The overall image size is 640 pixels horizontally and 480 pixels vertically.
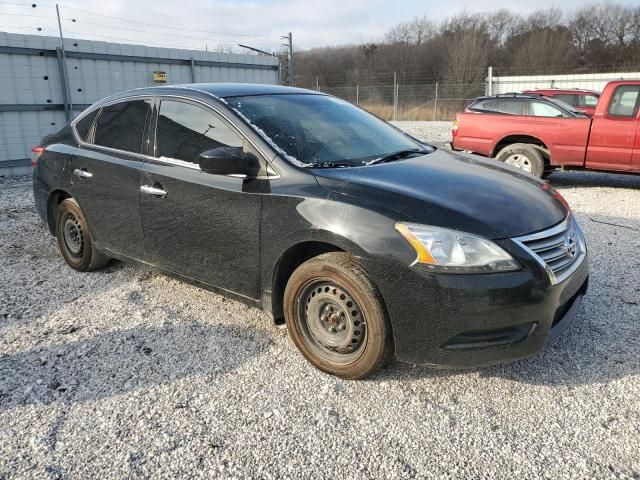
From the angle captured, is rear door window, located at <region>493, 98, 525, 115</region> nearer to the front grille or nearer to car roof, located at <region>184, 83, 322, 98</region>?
car roof, located at <region>184, 83, 322, 98</region>

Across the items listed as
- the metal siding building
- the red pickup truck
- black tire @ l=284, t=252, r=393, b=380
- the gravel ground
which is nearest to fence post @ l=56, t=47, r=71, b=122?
the metal siding building

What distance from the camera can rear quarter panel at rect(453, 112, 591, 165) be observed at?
831cm

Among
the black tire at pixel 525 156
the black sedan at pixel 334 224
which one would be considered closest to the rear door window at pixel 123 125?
the black sedan at pixel 334 224

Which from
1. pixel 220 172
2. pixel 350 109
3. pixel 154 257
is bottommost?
pixel 154 257

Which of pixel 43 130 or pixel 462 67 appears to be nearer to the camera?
pixel 43 130

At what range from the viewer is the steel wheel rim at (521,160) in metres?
8.77

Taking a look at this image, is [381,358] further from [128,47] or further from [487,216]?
[128,47]

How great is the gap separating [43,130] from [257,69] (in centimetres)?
715

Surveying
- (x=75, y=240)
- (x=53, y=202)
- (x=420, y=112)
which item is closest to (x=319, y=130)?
(x=75, y=240)

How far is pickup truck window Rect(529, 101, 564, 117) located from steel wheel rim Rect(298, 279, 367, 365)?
24.8ft

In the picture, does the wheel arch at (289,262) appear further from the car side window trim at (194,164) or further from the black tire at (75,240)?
the black tire at (75,240)

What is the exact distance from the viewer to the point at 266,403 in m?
2.78

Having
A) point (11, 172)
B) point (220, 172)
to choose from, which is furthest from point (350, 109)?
point (11, 172)

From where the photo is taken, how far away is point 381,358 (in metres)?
2.78
